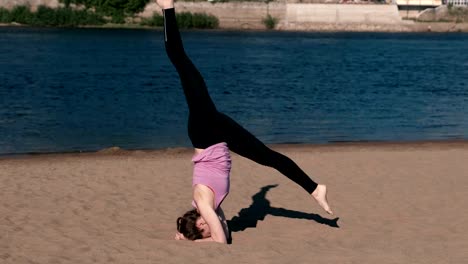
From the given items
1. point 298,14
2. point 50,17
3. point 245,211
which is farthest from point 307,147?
point 298,14

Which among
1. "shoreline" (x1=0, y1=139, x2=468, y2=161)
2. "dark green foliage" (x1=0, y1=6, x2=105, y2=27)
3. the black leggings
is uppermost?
the black leggings

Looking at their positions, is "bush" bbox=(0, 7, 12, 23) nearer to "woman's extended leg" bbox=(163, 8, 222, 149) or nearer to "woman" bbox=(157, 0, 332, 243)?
"woman" bbox=(157, 0, 332, 243)

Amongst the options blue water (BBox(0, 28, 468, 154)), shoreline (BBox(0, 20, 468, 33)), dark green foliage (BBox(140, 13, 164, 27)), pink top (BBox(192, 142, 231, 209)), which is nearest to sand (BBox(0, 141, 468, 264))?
pink top (BBox(192, 142, 231, 209))

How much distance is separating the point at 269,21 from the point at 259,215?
454ft

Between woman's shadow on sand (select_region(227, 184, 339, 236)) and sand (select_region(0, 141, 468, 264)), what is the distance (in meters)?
0.02

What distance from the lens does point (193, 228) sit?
10.8 metres

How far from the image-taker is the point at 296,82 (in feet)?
160

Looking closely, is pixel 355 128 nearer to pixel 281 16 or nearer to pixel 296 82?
pixel 296 82

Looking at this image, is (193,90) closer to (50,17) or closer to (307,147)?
(307,147)

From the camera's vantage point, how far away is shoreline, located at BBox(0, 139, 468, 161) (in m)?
19.9

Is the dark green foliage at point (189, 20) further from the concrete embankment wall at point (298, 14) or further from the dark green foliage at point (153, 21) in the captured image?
the concrete embankment wall at point (298, 14)

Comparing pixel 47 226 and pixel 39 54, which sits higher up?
pixel 47 226

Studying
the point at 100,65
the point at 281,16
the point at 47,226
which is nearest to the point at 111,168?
the point at 47,226

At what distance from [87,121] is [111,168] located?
1204 centimetres
